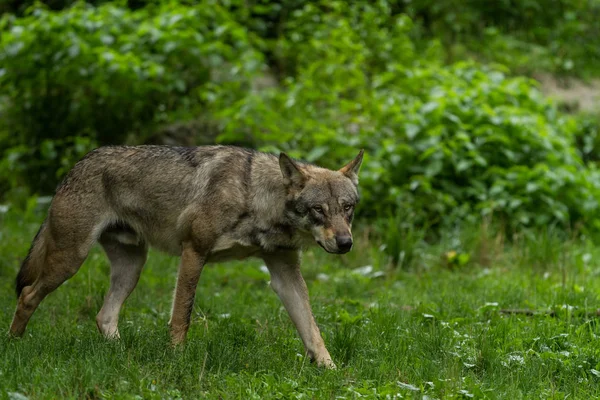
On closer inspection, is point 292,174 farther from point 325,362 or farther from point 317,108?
point 317,108

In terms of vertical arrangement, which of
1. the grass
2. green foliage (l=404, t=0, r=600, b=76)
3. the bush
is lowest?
green foliage (l=404, t=0, r=600, b=76)

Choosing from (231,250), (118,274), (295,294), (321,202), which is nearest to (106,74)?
(118,274)

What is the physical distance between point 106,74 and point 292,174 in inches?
256

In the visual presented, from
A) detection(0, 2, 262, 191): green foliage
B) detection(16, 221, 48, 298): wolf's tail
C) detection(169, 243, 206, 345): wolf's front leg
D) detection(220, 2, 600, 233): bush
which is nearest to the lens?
detection(169, 243, 206, 345): wolf's front leg

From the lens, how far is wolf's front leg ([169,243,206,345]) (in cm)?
593

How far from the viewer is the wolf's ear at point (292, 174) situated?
19.4ft

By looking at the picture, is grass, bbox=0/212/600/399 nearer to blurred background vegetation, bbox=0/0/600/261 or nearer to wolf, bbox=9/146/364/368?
wolf, bbox=9/146/364/368

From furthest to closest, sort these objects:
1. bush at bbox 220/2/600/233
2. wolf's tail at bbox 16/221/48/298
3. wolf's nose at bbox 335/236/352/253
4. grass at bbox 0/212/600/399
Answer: bush at bbox 220/2/600/233 → wolf's tail at bbox 16/221/48/298 → wolf's nose at bbox 335/236/352/253 → grass at bbox 0/212/600/399

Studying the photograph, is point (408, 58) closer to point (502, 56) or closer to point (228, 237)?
point (502, 56)

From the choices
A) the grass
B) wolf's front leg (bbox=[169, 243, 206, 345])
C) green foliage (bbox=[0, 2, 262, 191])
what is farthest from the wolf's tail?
green foliage (bbox=[0, 2, 262, 191])

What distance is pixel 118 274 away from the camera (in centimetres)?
668

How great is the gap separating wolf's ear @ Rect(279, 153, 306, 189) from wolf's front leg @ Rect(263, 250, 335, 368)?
0.53 metres

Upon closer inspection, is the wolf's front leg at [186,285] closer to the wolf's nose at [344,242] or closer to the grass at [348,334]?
the grass at [348,334]

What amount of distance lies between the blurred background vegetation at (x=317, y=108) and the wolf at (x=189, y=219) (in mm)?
3583
